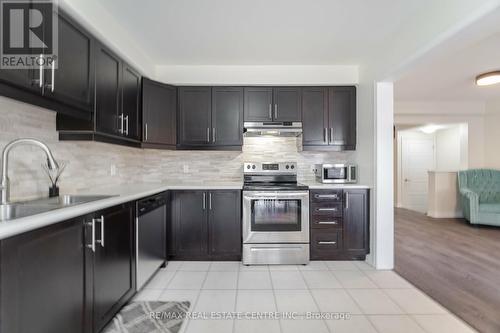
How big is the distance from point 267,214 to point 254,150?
1061 mm

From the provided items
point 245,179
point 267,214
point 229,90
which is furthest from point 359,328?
point 229,90

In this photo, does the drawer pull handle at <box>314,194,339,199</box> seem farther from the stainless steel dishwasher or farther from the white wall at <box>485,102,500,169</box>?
the white wall at <box>485,102,500,169</box>

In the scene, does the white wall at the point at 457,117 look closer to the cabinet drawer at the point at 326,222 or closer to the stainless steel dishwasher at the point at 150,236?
the cabinet drawer at the point at 326,222

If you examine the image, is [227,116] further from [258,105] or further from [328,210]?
[328,210]

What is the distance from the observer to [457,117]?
550 centimetres

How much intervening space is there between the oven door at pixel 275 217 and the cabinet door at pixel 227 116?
0.81 m

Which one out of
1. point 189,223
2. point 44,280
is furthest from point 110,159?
point 44,280

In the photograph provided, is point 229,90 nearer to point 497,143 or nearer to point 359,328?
point 359,328

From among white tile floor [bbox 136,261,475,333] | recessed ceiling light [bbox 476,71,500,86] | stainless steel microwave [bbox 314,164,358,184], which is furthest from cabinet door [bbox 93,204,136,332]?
recessed ceiling light [bbox 476,71,500,86]

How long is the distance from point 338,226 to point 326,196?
396 mm

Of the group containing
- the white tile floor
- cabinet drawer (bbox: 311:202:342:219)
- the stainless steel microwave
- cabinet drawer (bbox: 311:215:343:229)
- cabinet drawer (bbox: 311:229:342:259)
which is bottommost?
the white tile floor

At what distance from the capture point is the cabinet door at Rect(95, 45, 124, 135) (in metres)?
2.10

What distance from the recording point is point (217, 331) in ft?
5.87
